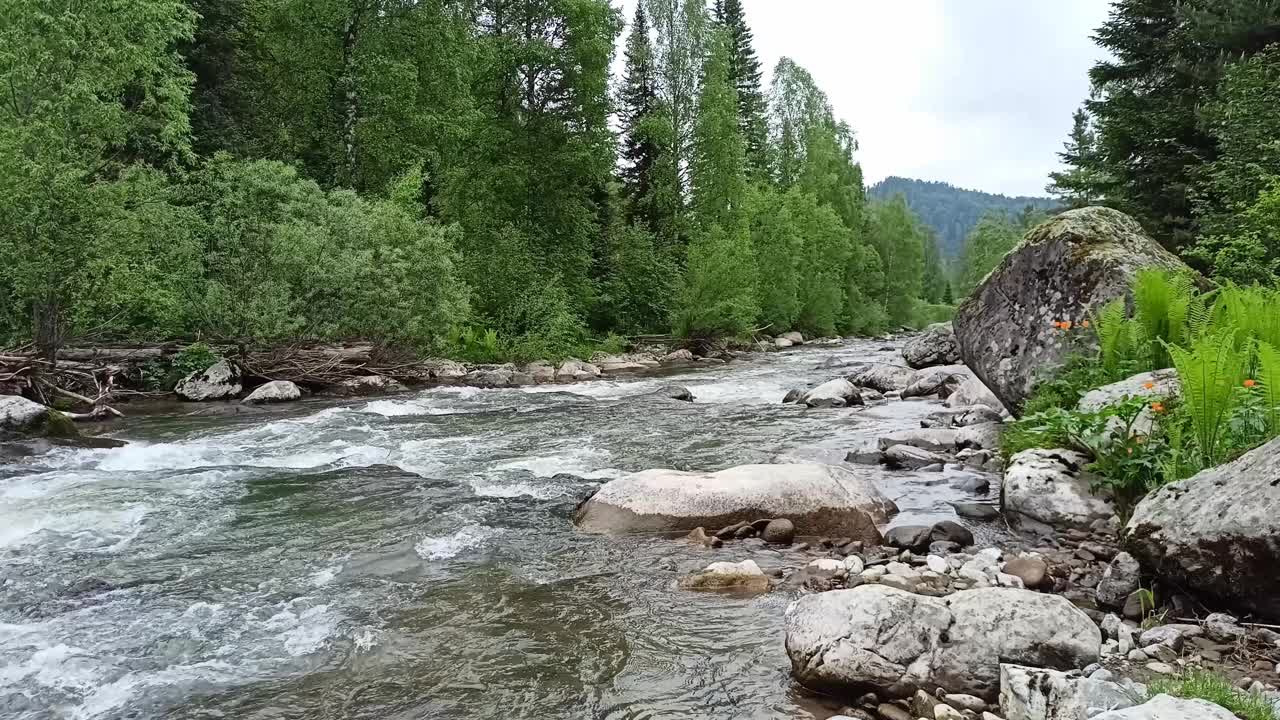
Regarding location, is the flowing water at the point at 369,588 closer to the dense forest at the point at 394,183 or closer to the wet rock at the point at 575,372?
the dense forest at the point at 394,183

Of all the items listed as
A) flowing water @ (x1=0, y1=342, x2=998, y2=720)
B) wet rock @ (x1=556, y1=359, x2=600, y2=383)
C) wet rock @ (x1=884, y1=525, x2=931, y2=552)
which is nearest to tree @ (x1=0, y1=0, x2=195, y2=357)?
flowing water @ (x1=0, y1=342, x2=998, y2=720)

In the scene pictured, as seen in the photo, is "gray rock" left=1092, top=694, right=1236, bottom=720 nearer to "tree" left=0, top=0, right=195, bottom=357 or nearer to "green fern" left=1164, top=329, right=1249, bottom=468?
"green fern" left=1164, top=329, right=1249, bottom=468

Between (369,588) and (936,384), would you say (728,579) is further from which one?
(936,384)

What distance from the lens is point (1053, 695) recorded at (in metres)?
3.59

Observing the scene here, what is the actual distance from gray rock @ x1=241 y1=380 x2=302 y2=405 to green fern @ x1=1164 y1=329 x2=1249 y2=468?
1624 cm

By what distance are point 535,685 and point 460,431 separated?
8947mm

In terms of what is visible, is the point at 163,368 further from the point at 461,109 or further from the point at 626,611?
the point at 626,611

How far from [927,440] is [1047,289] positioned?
8.52 feet

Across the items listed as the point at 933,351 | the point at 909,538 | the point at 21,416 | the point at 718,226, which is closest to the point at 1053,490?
the point at 909,538

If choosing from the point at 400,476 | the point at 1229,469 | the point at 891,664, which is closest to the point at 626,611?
the point at 891,664

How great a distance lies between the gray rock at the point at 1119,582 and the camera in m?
5.01

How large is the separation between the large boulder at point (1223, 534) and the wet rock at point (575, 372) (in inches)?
690

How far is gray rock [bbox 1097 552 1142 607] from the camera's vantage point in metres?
5.01

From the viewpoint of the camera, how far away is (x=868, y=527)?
7250mm
